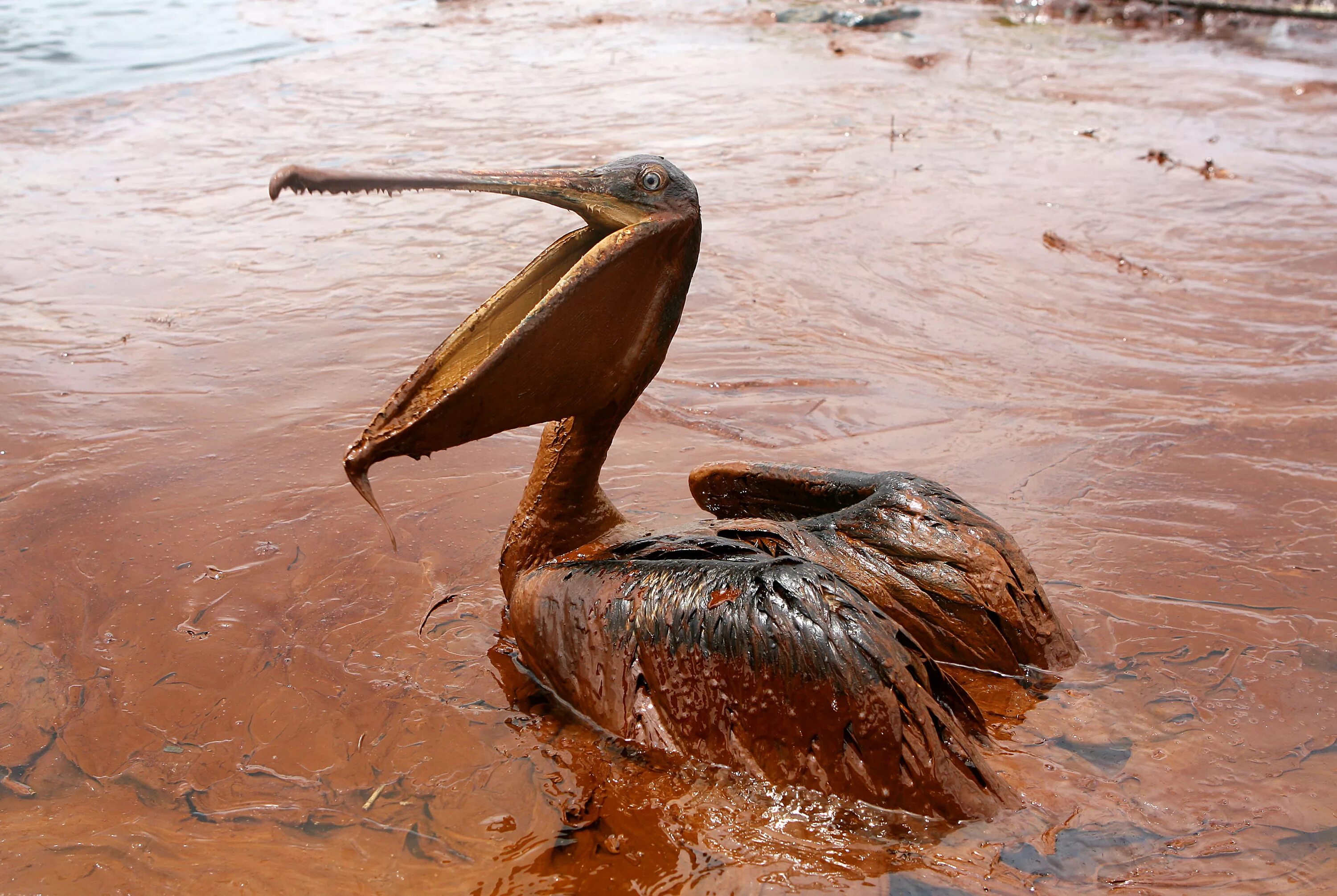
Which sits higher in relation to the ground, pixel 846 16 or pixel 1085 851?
pixel 846 16

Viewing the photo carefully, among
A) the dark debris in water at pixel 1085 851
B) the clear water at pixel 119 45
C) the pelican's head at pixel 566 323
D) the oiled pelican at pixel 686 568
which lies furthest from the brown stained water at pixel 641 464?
the clear water at pixel 119 45

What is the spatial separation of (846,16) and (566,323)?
13.2m

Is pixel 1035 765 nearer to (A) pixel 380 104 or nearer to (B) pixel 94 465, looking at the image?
(B) pixel 94 465

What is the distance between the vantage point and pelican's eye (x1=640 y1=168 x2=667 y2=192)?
9.36 ft

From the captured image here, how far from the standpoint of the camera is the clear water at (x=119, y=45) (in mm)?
11297

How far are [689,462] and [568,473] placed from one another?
1.37 metres

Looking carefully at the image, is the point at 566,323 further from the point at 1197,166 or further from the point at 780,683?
the point at 1197,166

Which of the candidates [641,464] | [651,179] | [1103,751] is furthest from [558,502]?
[1103,751]

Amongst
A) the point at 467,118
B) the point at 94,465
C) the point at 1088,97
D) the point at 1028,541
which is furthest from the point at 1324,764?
the point at 1088,97

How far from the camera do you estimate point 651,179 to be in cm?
285

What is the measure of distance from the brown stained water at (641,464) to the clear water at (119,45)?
4.67ft

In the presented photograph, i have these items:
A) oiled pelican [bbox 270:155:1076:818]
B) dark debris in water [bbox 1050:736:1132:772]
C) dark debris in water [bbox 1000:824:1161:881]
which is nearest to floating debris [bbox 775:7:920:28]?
oiled pelican [bbox 270:155:1076:818]

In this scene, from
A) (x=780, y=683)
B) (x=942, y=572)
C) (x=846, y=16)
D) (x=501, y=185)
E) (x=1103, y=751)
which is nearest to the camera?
(x=780, y=683)

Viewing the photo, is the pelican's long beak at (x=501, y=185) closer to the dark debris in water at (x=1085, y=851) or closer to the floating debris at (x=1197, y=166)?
the dark debris in water at (x=1085, y=851)
